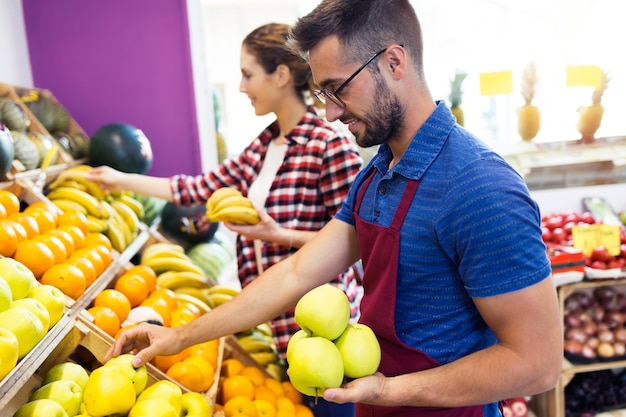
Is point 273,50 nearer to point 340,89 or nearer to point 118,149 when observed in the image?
point 340,89

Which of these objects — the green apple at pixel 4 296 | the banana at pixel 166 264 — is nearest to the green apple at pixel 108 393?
the green apple at pixel 4 296

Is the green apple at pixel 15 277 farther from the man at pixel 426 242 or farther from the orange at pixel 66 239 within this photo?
the orange at pixel 66 239

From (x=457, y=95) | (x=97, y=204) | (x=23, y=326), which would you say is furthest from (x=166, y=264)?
(x=457, y=95)

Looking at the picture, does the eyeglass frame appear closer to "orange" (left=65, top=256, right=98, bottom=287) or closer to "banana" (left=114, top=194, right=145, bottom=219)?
"orange" (left=65, top=256, right=98, bottom=287)

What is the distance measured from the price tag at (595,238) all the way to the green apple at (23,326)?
2.75 metres

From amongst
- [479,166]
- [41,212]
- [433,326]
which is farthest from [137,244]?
[479,166]

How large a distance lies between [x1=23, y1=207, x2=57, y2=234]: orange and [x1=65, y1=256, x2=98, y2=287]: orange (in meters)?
0.19

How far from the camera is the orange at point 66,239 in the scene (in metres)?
1.83

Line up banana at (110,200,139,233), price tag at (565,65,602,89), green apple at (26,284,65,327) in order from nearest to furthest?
green apple at (26,284,65,327) < banana at (110,200,139,233) < price tag at (565,65,602,89)

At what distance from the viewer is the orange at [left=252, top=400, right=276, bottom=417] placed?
1.91m

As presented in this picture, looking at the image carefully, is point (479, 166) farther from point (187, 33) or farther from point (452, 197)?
point (187, 33)

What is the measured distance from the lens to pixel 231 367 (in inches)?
81.9

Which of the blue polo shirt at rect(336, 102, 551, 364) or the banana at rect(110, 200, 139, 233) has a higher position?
the blue polo shirt at rect(336, 102, 551, 364)

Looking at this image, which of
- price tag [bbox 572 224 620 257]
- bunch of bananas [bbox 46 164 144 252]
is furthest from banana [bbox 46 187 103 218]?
price tag [bbox 572 224 620 257]
